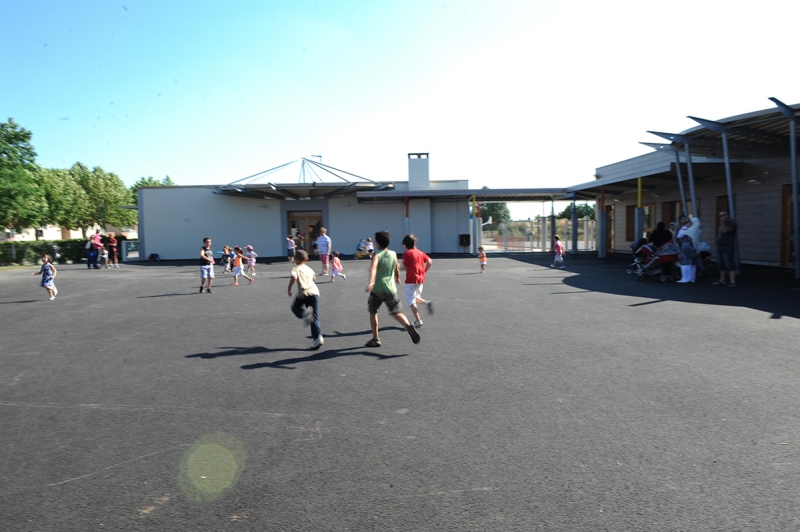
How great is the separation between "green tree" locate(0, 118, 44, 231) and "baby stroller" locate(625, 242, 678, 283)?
1455 inches

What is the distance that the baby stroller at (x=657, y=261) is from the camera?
48.6 ft

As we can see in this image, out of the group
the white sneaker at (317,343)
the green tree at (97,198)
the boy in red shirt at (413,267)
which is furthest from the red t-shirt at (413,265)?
the green tree at (97,198)

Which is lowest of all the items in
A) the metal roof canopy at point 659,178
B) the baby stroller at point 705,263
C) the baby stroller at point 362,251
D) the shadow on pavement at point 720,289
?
the shadow on pavement at point 720,289

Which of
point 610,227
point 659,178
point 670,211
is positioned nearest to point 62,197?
point 610,227

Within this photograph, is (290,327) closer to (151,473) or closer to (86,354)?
(86,354)

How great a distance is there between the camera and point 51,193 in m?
56.6

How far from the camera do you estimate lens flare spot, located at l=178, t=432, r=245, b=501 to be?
3.29 metres

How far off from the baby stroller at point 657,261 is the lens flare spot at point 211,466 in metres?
14.1

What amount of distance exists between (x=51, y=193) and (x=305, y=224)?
40383 mm

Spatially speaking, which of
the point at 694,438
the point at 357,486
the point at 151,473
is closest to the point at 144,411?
the point at 151,473

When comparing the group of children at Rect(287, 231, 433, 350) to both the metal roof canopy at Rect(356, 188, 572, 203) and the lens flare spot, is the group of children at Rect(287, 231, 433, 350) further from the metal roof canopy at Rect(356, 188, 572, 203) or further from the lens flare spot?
the metal roof canopy at Rect(356, 188, 572, 203)

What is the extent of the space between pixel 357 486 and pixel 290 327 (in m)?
5.91

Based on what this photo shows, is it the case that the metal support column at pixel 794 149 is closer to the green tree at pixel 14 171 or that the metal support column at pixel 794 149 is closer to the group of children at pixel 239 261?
the group of children at pixel 239 261

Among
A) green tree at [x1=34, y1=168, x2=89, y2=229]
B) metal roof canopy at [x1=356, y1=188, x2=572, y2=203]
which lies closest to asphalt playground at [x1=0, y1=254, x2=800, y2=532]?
metal roof canopy at [x1=356, y1=188, x2=572, y2=203]
